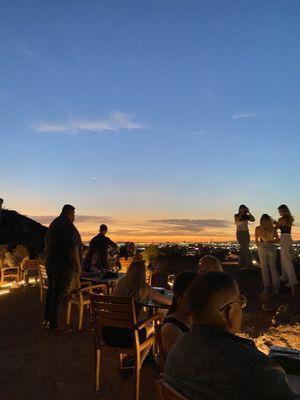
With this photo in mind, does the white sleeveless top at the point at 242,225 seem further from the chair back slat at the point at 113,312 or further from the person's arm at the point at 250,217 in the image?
the chair back slat at the point at 113,312

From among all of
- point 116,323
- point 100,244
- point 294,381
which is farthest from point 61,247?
point 294,381

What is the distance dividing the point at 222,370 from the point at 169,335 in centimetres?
120

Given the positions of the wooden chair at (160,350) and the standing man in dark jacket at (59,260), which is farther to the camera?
the standing man in dark jacket at (59,260)

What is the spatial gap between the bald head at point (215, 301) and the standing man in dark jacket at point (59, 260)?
13.6 feet

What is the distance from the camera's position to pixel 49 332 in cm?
549

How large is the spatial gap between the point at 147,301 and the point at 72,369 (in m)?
1.10

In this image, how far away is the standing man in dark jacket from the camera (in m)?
5.42

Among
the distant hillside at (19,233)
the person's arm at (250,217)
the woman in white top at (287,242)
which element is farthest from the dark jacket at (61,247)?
the distant hillside at (19,233)

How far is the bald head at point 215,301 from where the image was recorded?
149 centimetres

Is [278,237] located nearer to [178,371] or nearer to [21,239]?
[178,371]

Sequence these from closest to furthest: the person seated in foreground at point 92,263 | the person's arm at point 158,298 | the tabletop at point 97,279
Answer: the person's arm at point 158,298 < the tabletop at point 97,279 < the person seated in foreground at point 92,263

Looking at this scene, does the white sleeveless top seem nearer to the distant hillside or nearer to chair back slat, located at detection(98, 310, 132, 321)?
chair back slat, located at detection(98, 310, 132, 321)

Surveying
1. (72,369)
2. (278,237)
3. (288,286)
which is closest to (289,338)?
(288,286)

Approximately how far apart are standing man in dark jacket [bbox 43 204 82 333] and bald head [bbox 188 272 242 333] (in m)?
4.14
